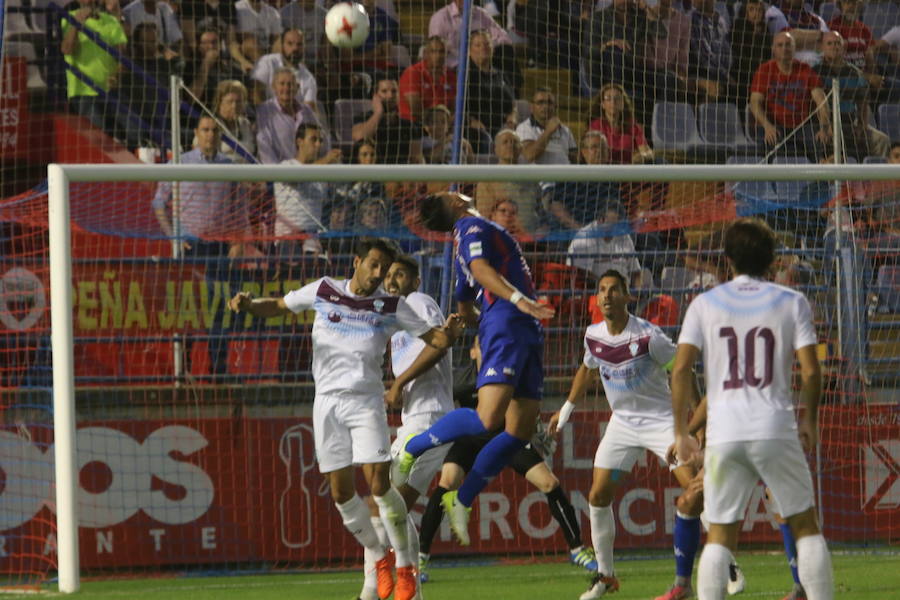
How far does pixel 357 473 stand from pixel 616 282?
2983 millimetres

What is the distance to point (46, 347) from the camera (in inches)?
419

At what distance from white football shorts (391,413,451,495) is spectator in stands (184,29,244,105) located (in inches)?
176

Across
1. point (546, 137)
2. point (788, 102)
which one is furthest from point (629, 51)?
point (788, 102)

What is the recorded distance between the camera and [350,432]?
27.5 feet

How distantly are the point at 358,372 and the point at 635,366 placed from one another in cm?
184

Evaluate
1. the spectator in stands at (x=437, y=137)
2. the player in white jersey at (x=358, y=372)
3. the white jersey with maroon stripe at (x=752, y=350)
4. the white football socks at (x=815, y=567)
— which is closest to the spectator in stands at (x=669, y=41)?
the spectator in stands at (x=437, y=137)

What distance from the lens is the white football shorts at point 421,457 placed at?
9.91 meters

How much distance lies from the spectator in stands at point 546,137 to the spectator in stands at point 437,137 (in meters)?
0.54

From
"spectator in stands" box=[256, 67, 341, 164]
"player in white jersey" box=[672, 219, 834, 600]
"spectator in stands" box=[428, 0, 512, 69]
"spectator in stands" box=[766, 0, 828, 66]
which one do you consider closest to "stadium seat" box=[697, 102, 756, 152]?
"spectator in stands" box=[766, 0, 828, 66]

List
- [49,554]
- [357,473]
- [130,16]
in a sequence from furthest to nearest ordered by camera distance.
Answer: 1. [130,16]
2. [357,473]
3. [49,554]

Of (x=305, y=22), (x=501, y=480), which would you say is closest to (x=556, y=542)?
(x=501, y=480)

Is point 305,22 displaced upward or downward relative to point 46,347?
upward

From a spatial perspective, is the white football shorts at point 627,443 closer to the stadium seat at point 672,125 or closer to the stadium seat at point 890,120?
the stadium seat at point 672,125

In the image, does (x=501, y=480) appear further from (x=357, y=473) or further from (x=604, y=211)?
(x=604, y=211)
